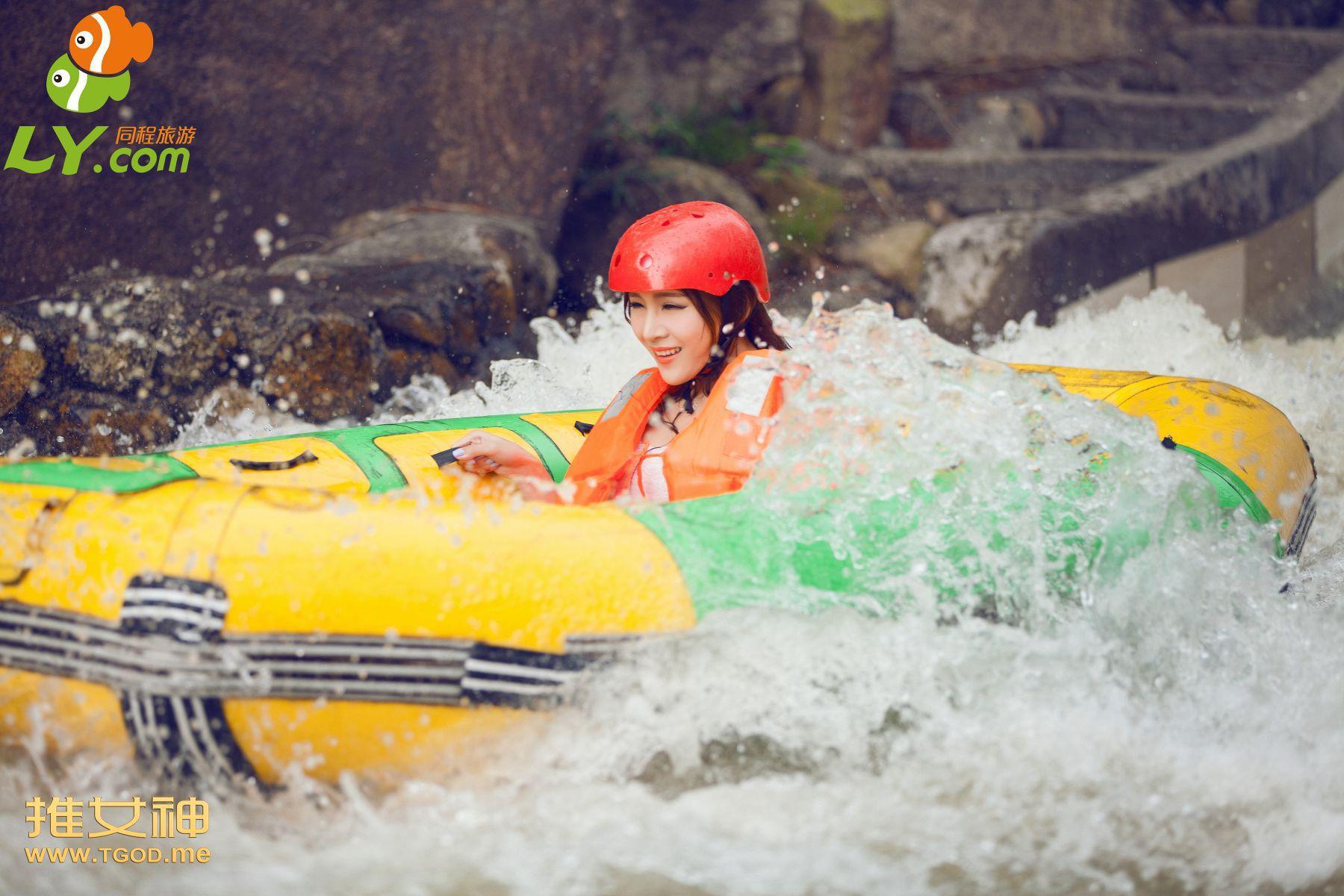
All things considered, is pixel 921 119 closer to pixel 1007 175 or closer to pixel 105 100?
pixel 1007 175

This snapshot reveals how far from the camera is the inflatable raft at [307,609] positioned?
73.0 inches

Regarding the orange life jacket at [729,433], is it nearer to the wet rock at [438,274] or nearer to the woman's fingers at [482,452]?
the woman's fingers at [482,452]

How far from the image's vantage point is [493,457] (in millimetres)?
2602

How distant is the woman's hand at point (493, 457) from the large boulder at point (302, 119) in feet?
5.48

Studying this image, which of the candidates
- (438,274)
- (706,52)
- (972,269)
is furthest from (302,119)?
(706,52)

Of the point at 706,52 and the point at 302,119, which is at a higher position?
the point at 706,52

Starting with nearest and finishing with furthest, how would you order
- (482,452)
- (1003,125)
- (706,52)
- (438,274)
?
(482,452) < (438,274) < (1003,125) < (706,52)

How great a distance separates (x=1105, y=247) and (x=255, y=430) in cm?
355

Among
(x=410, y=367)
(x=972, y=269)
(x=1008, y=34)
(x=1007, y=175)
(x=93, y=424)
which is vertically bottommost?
(x=93, y=424)

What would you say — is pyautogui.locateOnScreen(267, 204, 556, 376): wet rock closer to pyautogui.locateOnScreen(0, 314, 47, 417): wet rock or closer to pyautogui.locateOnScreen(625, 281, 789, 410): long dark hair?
pyautogui.locateOnScreen(0, 314, 47, 417): wet rock

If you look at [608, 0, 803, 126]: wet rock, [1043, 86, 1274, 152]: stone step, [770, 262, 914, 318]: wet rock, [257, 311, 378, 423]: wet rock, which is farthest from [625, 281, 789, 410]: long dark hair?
[1043, 86, 1274, 152]: stone step

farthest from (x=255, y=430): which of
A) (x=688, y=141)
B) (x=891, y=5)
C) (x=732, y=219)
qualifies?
(x=891, y=5)

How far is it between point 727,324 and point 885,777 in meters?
0.97

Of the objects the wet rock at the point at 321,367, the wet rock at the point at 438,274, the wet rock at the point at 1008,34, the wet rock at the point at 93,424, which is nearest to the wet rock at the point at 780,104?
the wet rock at the point at 1008,34
